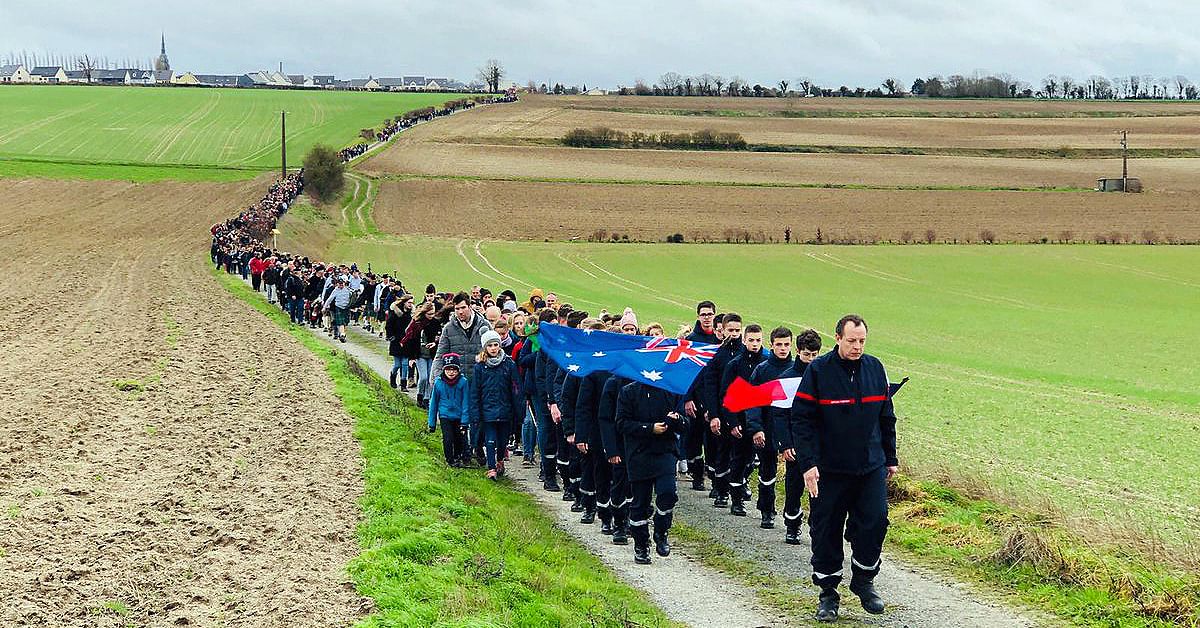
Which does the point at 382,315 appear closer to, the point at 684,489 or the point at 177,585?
the point at 684,489

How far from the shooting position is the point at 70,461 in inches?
520

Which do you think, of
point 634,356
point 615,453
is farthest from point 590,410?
point 634,356

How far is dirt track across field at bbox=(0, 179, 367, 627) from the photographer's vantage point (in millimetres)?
9055

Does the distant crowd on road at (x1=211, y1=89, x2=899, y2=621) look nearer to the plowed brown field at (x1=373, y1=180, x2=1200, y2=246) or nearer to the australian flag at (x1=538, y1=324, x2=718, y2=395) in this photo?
the australian flag at (x1=538, y1=324, x2=718, y2=395)

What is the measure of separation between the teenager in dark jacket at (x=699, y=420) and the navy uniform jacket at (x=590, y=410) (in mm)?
1226

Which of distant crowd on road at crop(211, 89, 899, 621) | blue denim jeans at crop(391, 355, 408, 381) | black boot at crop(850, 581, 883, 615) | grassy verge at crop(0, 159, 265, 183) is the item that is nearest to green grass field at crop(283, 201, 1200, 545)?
distant crowd on road at crop(211, 89, 899, 621)

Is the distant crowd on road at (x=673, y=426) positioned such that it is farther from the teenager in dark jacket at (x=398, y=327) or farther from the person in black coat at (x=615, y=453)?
the teenager in dark jacket at (x=398, y=327)

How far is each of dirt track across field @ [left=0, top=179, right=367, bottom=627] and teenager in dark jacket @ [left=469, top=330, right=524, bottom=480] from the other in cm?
162

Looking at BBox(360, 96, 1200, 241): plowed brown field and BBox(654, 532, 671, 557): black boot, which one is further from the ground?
BBox(360, 96, 1200, 241): plowed brown field

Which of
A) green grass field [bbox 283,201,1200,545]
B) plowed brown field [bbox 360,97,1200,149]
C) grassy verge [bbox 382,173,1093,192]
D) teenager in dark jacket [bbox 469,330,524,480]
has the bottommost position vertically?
green grass field [bbox 283,201,1200,545]

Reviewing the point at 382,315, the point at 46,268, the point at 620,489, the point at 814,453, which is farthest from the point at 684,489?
the point at 46,268

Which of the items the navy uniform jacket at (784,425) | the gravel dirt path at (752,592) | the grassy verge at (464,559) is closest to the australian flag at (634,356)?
the navy uniform jacket at (784,425)

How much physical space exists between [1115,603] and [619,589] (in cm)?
379

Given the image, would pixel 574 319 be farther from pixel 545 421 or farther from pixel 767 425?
pixel 767 425
